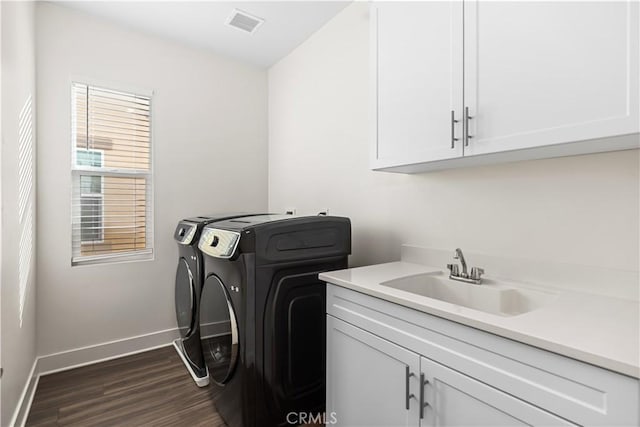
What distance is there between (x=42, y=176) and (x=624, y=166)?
3.27 metres

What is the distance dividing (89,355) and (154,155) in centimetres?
165

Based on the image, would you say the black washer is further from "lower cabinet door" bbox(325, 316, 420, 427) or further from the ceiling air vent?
the ceiling air vent

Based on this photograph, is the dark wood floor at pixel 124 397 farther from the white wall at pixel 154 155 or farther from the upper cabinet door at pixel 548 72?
the upper cabinet door at pixel 548 72

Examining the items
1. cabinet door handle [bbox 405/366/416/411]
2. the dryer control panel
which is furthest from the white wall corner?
cabinet door handle [bbox 405/366/416/411]

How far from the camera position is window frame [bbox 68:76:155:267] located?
242cm

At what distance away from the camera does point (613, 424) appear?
714 millimetres

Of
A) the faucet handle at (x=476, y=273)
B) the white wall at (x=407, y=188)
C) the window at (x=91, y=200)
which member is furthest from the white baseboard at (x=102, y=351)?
the faucet handle at (x=476, y=273)

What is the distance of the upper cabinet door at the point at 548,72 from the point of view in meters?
0.92

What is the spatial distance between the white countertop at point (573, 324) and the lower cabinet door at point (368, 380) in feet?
0.75

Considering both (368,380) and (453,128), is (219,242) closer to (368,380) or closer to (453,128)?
(368,380)

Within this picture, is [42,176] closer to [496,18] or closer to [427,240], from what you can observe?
[427,240]

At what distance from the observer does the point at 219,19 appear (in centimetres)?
246

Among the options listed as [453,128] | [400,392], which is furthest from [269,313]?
[453,128]

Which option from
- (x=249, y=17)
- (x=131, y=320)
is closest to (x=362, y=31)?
(x=249, y=17)
